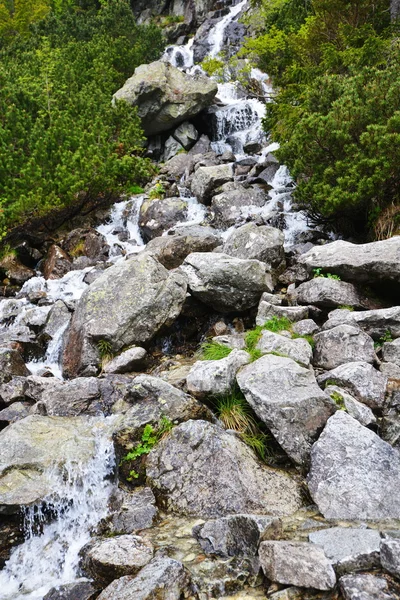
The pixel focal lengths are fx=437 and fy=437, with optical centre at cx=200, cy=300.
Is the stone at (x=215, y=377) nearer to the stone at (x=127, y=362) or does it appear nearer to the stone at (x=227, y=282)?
the stone at (x=127, y=362)

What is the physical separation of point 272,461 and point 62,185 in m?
12.5

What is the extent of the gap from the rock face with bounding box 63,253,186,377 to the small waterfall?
3.35m

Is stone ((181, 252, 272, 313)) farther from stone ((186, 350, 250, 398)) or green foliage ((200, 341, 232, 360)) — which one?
stone ((186, 350, 250, 398))

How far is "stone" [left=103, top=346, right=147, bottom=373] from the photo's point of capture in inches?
347

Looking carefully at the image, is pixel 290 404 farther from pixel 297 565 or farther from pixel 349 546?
pixel 297 565

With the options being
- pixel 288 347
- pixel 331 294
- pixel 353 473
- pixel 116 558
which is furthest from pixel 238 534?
Result: pixel 331 294

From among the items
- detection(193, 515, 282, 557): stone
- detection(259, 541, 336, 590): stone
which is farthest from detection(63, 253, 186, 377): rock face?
detection(259, 541, 336, 590): stone

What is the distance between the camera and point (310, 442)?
17.9ft

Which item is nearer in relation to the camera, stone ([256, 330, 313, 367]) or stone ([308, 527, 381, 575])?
stone ([308, 527, 381, 575])

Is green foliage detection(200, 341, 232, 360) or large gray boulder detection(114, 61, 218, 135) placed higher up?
large gray boulder detection(114, 61, 218, 135)

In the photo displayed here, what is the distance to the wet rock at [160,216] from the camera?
16453 mm

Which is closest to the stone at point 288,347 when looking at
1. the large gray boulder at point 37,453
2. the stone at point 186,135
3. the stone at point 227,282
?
the stone at point 227,282

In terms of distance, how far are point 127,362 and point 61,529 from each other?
12.5 feet

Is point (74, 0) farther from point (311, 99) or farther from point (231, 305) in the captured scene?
point (231, 305)
